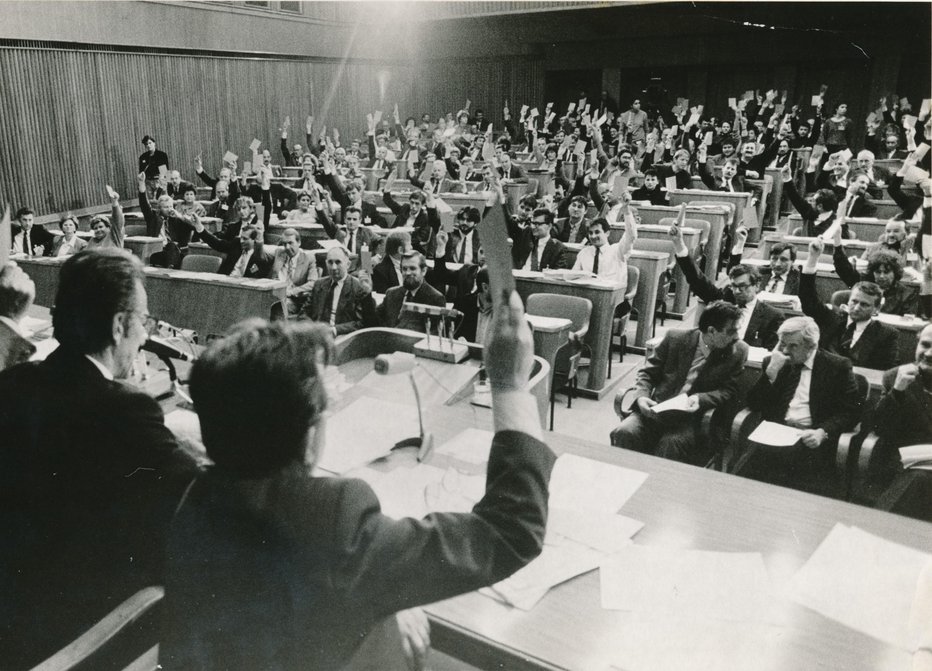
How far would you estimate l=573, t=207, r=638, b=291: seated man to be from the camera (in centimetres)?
511

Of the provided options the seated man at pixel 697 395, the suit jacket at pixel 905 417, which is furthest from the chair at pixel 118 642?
the suit jacket at pixel 905 417

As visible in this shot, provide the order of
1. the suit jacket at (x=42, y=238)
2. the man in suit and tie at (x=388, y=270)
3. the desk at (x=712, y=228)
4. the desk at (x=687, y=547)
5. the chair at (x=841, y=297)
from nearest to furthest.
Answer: the desk at (x=687, y=547)
the chair at (x=841, y=297)
the man in suit and tie at (x=388, y=270)
the desk at (x=712, y=228)
the suit jacket at (x=42, y=238)

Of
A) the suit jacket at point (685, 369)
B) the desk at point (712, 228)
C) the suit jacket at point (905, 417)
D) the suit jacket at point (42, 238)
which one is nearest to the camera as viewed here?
the suit jacket at point (905, 417)

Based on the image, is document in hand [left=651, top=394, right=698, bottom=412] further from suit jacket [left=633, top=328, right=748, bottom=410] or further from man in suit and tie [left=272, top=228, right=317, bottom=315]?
man in suit and tie [left=272, top=228, right=317, bottom=315]

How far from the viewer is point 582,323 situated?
169 inches

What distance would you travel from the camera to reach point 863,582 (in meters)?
1.36

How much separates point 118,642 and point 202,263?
181 inches

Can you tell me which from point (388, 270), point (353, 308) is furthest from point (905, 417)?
point (388, 270)

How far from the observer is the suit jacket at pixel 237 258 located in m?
5.52

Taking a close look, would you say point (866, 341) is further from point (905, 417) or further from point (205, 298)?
point (205, 298)

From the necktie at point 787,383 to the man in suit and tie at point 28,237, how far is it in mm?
5434

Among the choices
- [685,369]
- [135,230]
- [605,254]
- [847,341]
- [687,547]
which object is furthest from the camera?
[135,230]

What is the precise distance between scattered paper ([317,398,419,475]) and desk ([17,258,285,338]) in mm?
2422

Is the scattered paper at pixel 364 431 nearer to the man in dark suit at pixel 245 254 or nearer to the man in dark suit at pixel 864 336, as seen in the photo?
the man in dark suit at pixel 864 336
